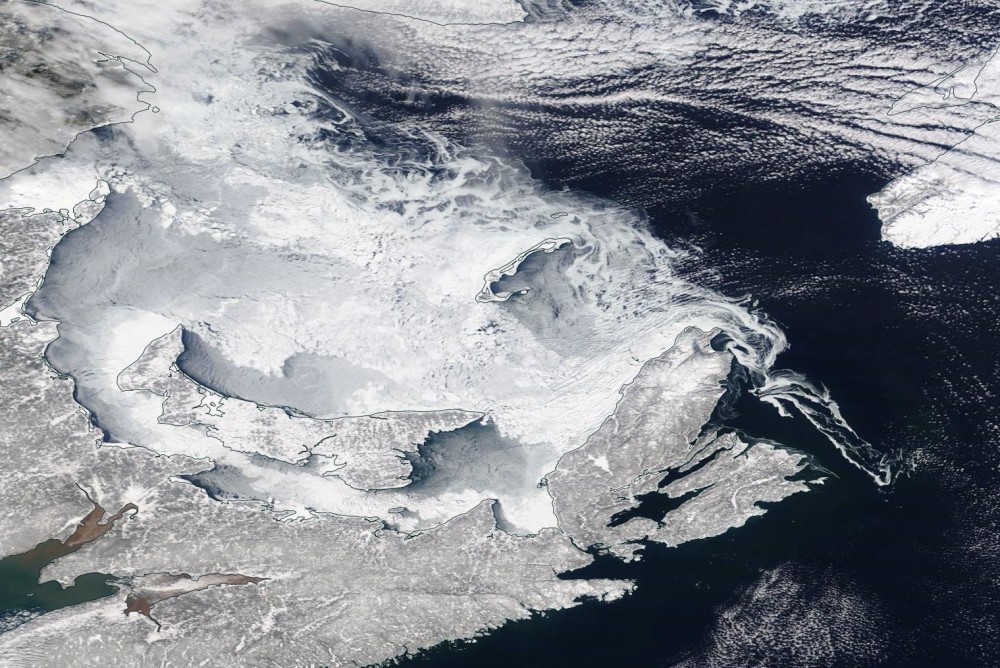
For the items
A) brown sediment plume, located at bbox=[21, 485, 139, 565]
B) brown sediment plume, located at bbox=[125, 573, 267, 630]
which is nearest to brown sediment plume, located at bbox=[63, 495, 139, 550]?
brown sediment plume, located at bbox=[21, 485, 139, 565]

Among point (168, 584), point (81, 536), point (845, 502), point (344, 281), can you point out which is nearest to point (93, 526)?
point (81, 536)

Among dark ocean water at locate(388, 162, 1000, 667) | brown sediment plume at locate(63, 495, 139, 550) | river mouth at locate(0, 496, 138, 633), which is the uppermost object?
dark ocean water at locate(388, 162, 1000, 667)

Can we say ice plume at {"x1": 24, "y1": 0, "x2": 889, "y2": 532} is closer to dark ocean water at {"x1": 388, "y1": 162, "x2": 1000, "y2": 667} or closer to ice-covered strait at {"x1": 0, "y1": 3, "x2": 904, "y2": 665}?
ice-covered strait at {"x1": 0, "y1": 3, "x2": 904, "y2": 665}

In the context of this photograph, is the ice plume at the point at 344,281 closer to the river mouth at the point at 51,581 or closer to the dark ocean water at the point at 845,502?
the dark ocean water at the point at 845,502

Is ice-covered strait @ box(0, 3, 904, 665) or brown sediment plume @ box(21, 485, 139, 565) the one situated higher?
ice-covered strait @ box(0, 3, 904, 665)

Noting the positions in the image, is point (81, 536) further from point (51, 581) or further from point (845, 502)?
point (845, 502)

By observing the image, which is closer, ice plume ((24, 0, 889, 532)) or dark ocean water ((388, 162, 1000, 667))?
dark ocean water ((388, 162, 1000, 667))
